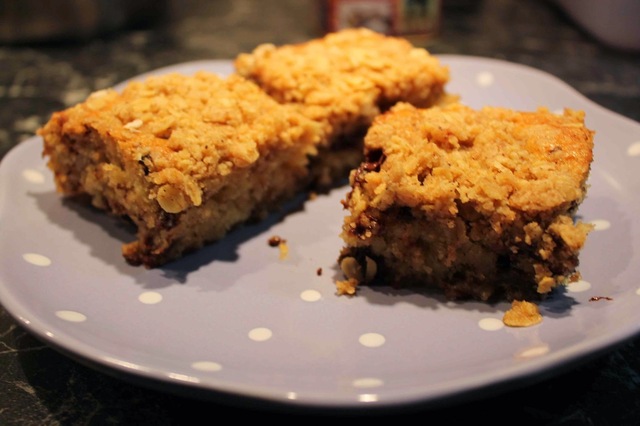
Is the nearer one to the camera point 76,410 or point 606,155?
point 76,410

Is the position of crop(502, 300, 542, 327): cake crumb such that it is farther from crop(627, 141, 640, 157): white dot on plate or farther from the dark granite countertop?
crop(627, 141, 640, 157): white dot on plate

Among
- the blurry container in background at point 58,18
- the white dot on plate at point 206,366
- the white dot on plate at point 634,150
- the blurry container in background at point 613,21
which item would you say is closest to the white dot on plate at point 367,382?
the white dot on plate at point 206,366

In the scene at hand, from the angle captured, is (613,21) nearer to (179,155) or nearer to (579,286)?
(579,286)

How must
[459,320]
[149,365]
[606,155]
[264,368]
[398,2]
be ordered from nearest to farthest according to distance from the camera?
1. [149,365]
2. [264,368]
3. [459,320]
4. [606,155]
5. [398,2]

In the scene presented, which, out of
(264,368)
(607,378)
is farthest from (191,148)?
(607,378)

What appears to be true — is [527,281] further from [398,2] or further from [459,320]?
[398,2]

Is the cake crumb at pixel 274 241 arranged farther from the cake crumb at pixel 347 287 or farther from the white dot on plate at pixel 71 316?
the white dot on plate at pixel 71 316

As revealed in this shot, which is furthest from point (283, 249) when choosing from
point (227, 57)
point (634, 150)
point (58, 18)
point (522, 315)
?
point (58, 18)
